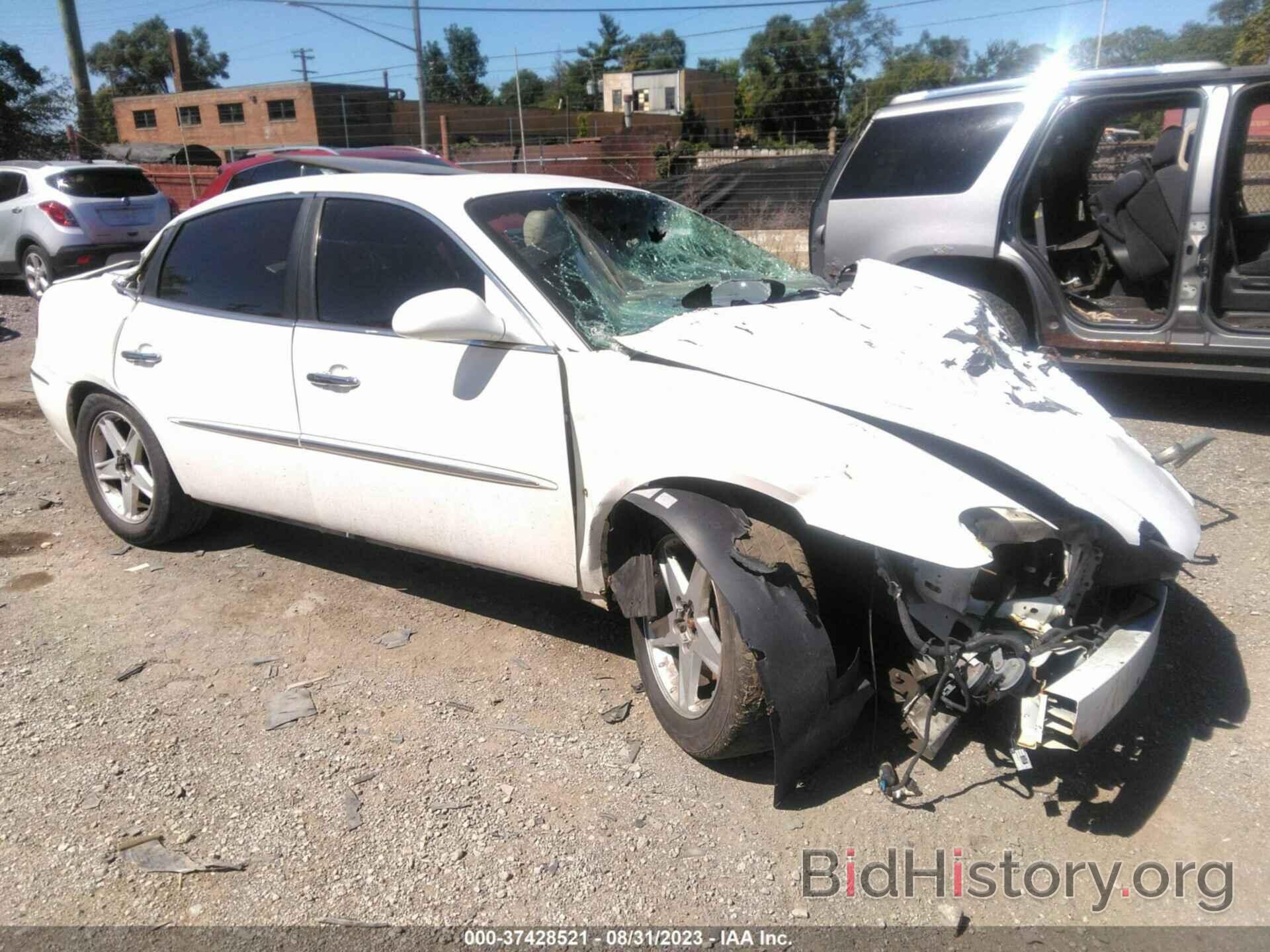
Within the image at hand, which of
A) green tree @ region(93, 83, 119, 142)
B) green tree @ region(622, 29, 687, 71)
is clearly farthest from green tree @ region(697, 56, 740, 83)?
green tree @ region(93, 83, 119, 142)

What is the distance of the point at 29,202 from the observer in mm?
11562

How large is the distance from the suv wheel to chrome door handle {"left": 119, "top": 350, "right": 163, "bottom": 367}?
29.2ft

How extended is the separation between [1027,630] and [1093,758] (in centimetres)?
65

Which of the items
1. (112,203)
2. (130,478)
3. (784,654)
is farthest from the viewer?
(112,203)

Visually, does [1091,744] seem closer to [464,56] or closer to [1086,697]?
[1086,697]

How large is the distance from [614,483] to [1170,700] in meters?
1.94

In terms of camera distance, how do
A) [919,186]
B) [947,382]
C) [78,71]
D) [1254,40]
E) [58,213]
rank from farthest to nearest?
1. [78,71]
2. [1254,40]
3. [58,213]
4. [919,186]
5. [947,382]

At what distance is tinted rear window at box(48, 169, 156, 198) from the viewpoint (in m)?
11.7

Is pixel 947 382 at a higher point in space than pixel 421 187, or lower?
lower

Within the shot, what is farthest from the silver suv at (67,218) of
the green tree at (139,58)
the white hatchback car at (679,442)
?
the green tree at (139,58)

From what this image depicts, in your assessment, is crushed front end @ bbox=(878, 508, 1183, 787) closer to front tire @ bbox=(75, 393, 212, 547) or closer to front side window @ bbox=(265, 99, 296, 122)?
front tire @ bbox=(75, 393, 212, 547)

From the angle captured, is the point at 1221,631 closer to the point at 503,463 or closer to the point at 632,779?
the point at 632,779

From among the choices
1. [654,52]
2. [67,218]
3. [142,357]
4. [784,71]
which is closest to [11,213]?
[67,218]

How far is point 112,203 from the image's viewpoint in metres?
11.9
